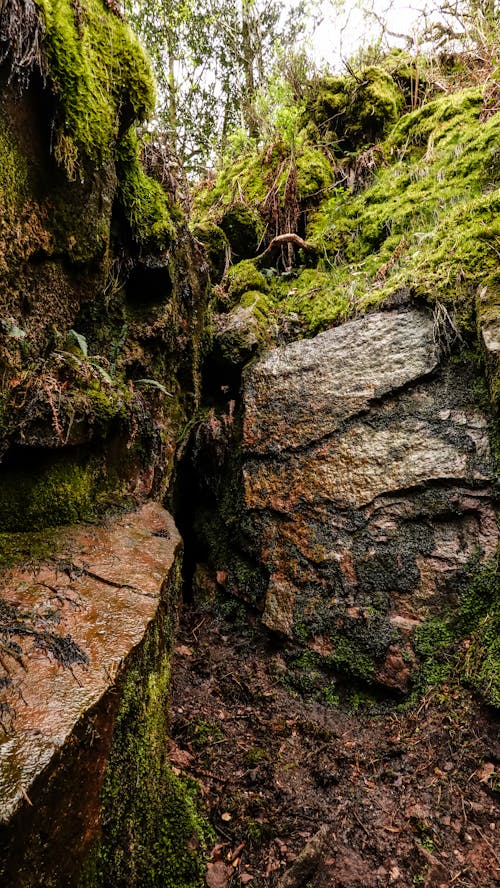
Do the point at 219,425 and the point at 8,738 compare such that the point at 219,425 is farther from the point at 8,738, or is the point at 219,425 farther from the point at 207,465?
the point at 8,738

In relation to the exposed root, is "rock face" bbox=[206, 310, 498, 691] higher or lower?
lower

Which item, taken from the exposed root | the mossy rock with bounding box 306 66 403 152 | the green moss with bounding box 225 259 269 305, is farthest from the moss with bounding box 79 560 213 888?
the mossy rock with bounding box 306 66 403 152

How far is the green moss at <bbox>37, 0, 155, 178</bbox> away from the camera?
7.79 feet

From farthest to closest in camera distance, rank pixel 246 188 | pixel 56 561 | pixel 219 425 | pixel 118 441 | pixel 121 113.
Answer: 1. pixel 246 188
2. pixel 219 425
3. pixel 118 441
4. pixel 121 113
5. pixel 56 561

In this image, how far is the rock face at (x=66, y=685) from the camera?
1.21m

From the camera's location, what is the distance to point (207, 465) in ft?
16.4

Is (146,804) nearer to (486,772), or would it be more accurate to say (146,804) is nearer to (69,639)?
(69,639)

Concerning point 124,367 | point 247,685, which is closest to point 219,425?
point 124,367

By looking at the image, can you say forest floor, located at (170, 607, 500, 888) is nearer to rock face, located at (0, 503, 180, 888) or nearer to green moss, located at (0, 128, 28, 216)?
rock face, located at (0, 503, 180, 888)

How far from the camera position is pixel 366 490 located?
3.73 metres

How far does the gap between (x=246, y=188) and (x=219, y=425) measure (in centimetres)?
461

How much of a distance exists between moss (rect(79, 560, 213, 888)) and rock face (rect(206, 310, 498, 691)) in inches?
63.4

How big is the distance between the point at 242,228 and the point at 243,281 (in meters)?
1.06

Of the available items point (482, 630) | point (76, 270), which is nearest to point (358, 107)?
point (76, 270)
